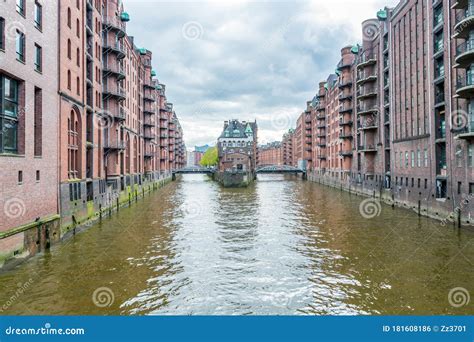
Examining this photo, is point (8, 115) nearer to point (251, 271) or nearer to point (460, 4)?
point (251, 271)

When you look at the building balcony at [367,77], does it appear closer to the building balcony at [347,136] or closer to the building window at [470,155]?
the building balcony at [347,136]

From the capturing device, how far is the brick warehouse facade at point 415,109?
26203 millimetres

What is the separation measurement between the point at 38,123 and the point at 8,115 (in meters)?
3.01

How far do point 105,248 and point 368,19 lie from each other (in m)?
48.8

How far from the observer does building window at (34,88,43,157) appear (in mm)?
20469

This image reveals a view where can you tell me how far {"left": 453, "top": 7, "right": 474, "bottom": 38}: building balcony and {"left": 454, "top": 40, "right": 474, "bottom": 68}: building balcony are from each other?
2.70 ft

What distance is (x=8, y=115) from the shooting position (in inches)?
693

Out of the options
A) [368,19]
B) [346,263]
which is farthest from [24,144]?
[368,19]

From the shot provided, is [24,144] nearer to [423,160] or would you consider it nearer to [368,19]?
[423,160]

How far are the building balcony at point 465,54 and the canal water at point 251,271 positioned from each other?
39.4ft

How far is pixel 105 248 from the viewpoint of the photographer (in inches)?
807

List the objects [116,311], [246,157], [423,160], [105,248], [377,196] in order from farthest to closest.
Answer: [246,157], [377,196], [423,160], [105,248], [116,311]

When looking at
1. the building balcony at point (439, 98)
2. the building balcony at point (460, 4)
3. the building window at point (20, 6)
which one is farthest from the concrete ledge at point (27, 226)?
the building balcony at point (460, 4)

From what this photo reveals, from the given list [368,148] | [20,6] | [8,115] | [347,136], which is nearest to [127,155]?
[20,6]
